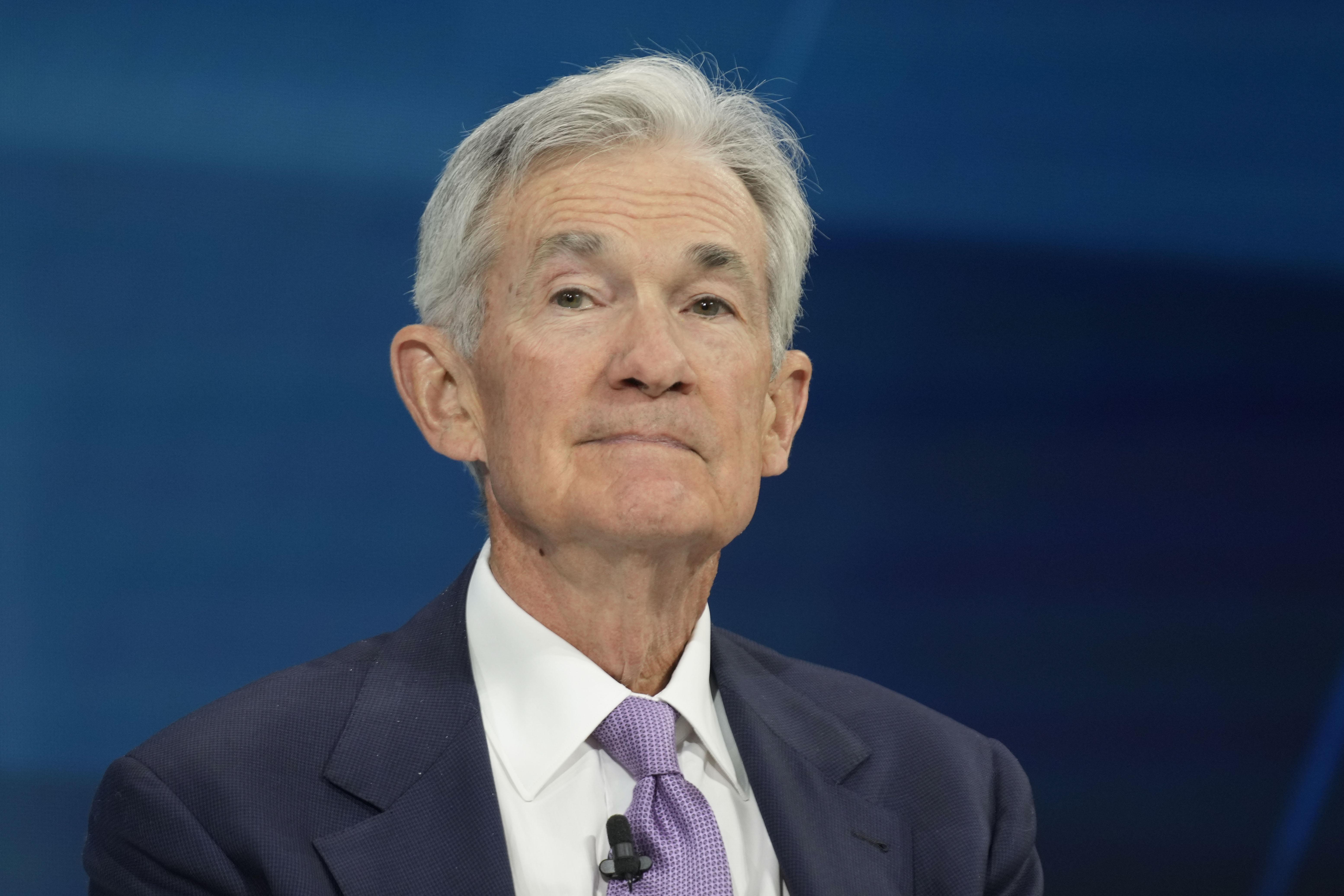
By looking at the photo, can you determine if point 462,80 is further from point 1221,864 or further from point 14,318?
point 1221,864

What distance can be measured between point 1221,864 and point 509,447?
205cm

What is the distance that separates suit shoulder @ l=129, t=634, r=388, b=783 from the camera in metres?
1.89

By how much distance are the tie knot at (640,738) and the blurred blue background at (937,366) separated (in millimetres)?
847

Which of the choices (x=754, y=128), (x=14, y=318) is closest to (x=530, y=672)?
(x=754, y=128)

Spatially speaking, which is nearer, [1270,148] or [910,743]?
[910,743]

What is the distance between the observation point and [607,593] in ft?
6.89

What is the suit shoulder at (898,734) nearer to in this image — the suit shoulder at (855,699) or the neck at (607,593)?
the suit shoulder at (855,699)

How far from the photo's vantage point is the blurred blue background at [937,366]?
8.59 feet

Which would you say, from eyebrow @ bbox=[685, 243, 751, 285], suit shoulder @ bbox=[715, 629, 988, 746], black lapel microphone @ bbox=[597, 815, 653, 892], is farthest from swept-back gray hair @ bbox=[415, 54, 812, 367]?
black lapel microphone @ bbox=[597, 815, 653, 892]

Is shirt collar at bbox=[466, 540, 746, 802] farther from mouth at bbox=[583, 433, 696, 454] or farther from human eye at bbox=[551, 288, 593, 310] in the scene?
human eye at bbox=[551, 288, 593, 310]

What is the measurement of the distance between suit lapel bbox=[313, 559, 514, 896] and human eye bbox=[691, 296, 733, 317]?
1.92ft

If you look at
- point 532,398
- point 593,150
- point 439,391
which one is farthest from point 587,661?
point 593,150

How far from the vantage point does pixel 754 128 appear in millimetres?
2336

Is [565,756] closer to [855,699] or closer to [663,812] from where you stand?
[663,812]
